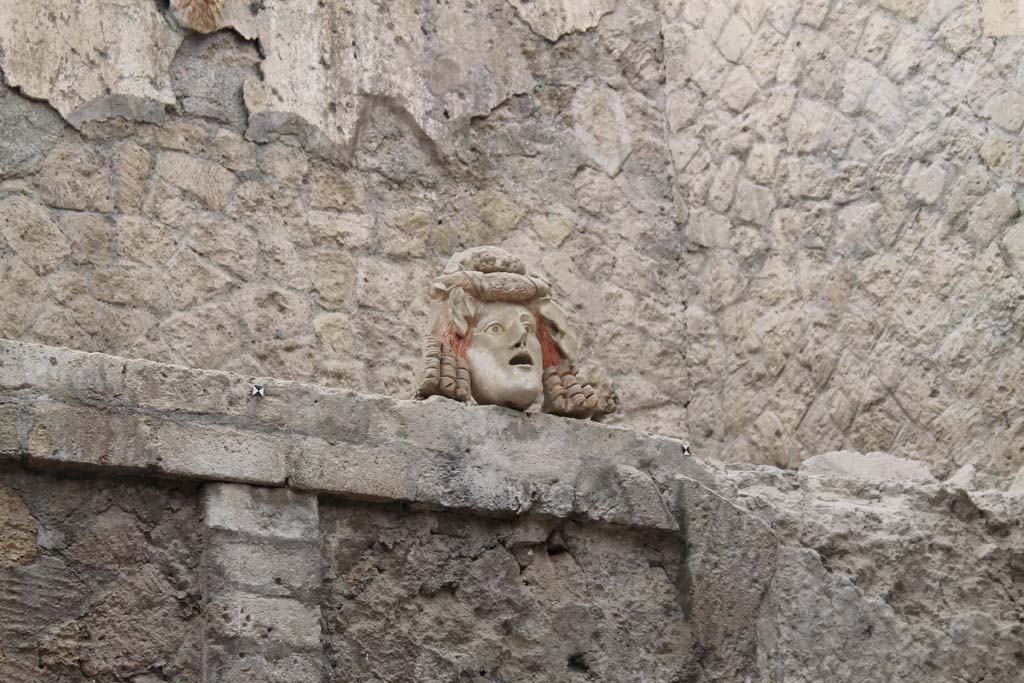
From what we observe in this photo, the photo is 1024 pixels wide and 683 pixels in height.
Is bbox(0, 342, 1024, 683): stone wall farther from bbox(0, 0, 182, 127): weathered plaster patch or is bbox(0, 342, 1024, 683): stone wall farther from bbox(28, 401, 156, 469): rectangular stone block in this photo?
bbox(0, 0, 182, 127): weathered plaster patch

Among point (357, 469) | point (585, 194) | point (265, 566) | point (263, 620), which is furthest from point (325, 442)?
point (585, 194)

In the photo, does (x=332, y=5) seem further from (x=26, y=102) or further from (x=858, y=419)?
(x=858, y=419)

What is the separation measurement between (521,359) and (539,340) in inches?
5.5

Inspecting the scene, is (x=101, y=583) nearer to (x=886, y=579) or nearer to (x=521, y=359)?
(x=521, y=359)

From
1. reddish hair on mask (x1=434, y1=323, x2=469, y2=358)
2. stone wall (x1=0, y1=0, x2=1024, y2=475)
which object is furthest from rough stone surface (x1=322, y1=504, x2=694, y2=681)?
stone wall (x1=0, y1=0, x2=1024, y2=475)

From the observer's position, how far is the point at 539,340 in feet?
18.8

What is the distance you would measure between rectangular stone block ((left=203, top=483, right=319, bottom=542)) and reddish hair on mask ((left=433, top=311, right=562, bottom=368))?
2.16 feet

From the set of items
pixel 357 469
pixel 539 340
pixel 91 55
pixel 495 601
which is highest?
pixel 91 55

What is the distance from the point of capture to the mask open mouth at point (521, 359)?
5586 mm

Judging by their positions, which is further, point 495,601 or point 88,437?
point 495,601

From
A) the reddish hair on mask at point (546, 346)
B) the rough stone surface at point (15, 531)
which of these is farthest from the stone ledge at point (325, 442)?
the reddish hair on mask at point (546, 346)

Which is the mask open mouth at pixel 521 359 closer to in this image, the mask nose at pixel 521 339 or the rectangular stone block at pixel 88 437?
the mask nose at pixel 521 339

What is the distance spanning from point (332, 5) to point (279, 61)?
39 centimetres

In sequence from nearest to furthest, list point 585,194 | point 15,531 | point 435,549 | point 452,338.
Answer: point 15,531, point 435,549, point 452,338, point 585,194
